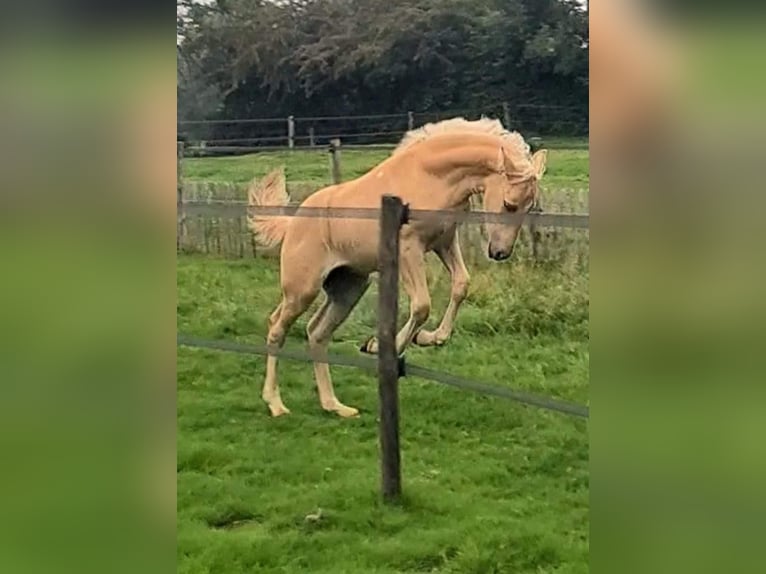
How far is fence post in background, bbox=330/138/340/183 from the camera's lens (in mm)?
2135

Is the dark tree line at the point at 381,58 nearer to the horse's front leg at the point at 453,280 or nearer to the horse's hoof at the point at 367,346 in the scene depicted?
the horse's front leg at the point at 453,280

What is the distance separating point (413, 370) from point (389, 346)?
0.08 metres

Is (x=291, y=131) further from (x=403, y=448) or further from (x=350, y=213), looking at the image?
(x=403, y=448)

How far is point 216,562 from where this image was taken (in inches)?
87.1

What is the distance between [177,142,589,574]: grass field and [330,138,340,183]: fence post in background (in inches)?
0.8

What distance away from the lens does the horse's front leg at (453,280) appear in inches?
84.1

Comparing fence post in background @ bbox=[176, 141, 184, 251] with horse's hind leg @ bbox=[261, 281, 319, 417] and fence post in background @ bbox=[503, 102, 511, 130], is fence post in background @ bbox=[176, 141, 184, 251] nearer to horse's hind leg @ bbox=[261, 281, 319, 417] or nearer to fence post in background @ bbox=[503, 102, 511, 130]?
horse's hind leg @ bbox=[261, 281, 319, 417]

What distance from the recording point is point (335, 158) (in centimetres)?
215

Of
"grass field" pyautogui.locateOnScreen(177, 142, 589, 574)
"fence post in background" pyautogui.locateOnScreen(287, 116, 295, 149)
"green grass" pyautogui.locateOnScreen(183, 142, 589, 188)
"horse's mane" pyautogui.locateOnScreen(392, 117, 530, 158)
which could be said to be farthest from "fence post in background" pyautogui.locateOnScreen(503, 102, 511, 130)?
"fence post in background" pyautogui.locateOnScreen(287, 116, 295, 149)

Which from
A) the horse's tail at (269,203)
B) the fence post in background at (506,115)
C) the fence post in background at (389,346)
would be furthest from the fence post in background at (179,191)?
the fence post in background at (506,115)
